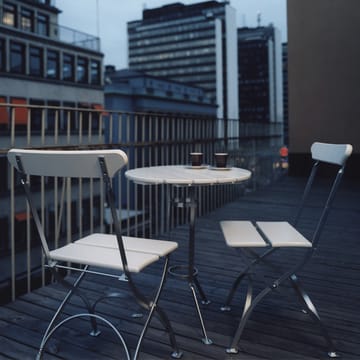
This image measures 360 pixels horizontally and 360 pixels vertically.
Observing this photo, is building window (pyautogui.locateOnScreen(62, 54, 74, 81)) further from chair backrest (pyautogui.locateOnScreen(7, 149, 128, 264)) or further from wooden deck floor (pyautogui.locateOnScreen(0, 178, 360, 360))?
chair backrest (pyautogui.locateOnScreen(7, 149, 128, 264))

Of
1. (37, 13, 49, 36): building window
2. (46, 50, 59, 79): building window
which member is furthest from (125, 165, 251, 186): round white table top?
(37, 13, 49, 36): building window

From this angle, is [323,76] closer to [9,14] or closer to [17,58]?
[17,58]

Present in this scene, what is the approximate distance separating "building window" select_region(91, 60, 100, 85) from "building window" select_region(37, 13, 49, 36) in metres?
4.44

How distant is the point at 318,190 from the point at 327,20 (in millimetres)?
4011

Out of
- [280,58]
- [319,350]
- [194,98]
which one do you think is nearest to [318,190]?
[319,350]

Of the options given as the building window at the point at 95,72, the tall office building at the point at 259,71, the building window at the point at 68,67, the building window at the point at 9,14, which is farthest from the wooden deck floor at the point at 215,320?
the tall office building at the point at 259,71

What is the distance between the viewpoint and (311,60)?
29.4ft

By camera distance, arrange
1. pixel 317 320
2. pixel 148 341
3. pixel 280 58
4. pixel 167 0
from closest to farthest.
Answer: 1. pixel 317 320
2. pixel 148 341
3. pixel 167 0
4. pixel 280 58

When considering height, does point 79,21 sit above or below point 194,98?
above

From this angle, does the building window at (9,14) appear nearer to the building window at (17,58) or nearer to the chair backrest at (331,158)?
the building window at (17,58)

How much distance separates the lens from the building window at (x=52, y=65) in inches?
1208

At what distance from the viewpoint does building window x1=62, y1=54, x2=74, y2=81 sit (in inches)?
1270

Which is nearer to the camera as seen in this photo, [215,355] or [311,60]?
[215,355]

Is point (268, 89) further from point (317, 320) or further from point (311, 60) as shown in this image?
point (317, 320)
